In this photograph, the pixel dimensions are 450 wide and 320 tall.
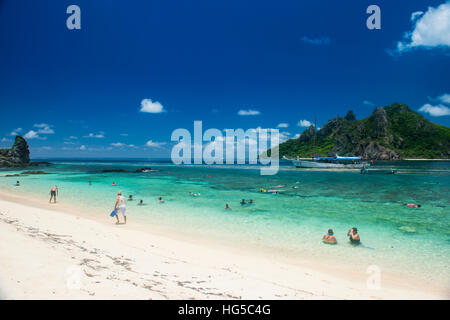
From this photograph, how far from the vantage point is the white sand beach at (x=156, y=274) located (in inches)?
214

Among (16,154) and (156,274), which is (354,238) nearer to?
(156,274)

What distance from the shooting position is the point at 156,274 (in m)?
6.91

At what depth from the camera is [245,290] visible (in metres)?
6.24

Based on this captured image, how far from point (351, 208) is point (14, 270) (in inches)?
944

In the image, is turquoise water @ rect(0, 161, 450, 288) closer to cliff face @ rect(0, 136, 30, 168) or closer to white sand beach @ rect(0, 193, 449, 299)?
white sand beach @ rect(0, 193, 449, 299)

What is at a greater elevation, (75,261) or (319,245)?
(75,261)

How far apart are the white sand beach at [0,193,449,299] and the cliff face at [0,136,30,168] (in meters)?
107

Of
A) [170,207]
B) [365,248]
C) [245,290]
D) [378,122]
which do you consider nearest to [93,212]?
[170,207]

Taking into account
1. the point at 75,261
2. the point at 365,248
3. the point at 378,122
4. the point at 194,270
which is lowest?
the point at 365,248

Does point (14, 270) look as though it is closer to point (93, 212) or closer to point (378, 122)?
point (93, 212)

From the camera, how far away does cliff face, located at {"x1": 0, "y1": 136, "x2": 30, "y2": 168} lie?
87.9 meters

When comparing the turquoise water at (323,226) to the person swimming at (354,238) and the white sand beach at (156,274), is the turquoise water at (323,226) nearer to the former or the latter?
the person swimming at (354,238)

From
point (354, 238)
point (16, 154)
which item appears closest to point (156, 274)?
point (354, 238)

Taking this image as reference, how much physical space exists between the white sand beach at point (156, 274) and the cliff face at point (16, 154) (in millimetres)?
107415
